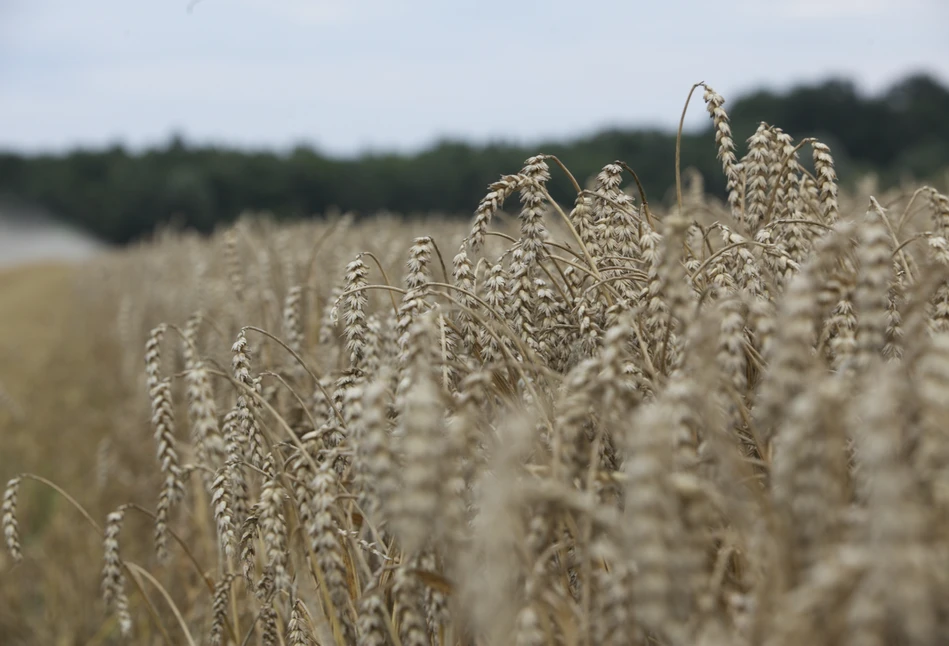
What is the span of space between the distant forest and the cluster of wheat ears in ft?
153

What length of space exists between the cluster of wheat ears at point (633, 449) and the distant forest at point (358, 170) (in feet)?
153

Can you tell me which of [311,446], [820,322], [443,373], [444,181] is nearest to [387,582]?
[311,446]

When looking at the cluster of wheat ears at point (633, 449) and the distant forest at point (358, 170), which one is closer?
the cluster of wheat ears at point (633, 449)

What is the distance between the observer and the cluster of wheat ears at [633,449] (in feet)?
3.23

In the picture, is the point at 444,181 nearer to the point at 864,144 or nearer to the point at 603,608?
the point at 864,144

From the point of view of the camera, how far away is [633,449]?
1.06 metres

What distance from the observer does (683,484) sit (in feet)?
3.81

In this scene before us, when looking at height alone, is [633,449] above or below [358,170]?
below

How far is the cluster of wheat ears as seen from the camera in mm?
985

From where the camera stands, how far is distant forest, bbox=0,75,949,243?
189ft

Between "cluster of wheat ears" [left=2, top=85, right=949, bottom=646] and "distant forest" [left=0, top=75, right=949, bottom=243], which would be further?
"distant forest" [left=0, top=75, right=949, bottom=243]

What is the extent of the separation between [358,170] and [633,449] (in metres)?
67.6

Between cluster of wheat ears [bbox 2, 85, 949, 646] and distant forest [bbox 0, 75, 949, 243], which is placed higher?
distant forest [bbox 0, 75, 949, 243]

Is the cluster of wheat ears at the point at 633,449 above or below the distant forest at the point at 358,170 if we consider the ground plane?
below
